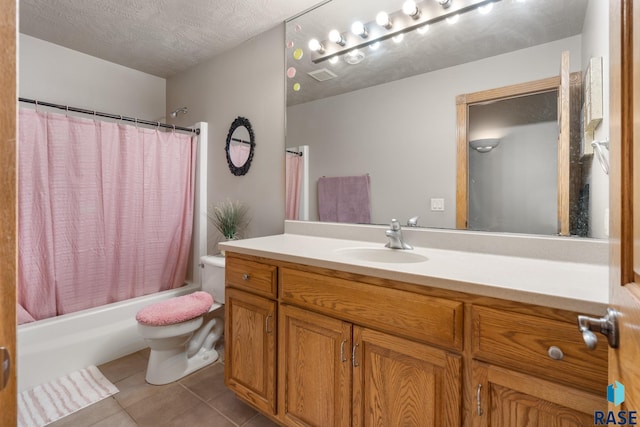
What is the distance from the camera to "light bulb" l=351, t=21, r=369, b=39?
5.63 ft

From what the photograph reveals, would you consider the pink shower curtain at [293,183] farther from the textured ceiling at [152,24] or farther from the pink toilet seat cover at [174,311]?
the textured ceiling at [152,24]

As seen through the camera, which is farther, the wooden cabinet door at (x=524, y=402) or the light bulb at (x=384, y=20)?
the light bulb at (x=384, y=20)

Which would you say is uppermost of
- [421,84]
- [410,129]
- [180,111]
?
[180,111]

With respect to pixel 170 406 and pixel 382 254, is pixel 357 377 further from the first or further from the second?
pixel 170 406

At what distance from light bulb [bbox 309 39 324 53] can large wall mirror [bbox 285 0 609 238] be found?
17mm

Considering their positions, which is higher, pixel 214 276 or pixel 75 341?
pixel 214 276

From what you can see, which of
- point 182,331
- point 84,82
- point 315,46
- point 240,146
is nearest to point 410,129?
point 315,46

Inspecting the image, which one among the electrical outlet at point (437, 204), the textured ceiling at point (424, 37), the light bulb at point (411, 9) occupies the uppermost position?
the light bulb at point (411, 9)

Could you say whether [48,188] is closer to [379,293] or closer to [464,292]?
[379,293]

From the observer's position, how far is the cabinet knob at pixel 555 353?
74 centimetres

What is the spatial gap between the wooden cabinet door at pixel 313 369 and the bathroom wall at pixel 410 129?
0.70 metres

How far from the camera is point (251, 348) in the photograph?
57.5 inches

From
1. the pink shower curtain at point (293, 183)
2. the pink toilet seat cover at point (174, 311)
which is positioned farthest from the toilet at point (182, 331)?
the pink shower curtain at point (293, 183)

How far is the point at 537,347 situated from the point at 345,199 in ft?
3.88
